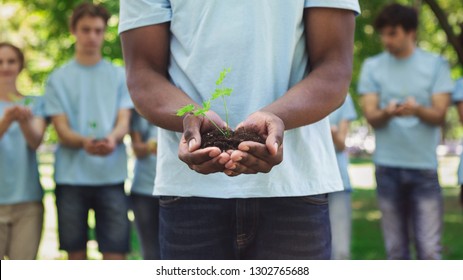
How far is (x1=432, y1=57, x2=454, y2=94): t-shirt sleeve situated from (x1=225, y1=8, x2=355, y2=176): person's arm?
4.14 meters

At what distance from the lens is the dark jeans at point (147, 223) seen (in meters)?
6.55

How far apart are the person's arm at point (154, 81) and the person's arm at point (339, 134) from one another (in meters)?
4.00

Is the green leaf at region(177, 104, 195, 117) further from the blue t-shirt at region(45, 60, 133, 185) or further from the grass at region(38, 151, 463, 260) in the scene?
the grass at region(38, 151, 463, 260)

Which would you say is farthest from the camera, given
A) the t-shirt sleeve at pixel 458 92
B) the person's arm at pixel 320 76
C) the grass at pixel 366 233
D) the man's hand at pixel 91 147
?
the grass at pixel 366 233

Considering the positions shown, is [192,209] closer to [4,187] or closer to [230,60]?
[230,60]

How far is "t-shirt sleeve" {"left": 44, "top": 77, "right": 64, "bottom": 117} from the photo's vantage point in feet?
20.1

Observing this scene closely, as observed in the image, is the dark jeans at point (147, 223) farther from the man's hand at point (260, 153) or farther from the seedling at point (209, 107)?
the man's hand at point (260, 153)

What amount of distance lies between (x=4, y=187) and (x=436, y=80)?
3.41 metres

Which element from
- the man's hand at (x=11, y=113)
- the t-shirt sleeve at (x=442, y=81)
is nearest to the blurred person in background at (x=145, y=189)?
the man's hand at (x=11, y=113)

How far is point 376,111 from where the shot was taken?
6.57 meters

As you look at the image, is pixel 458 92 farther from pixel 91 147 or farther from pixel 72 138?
pixel 72 138

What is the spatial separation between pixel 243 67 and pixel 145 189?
4.20 m

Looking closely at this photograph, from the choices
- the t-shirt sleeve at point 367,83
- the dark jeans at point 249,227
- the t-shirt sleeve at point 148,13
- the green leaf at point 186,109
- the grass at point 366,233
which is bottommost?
the grass at point 366,233

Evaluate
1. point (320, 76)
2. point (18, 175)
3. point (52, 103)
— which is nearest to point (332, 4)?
point (320, 76)
